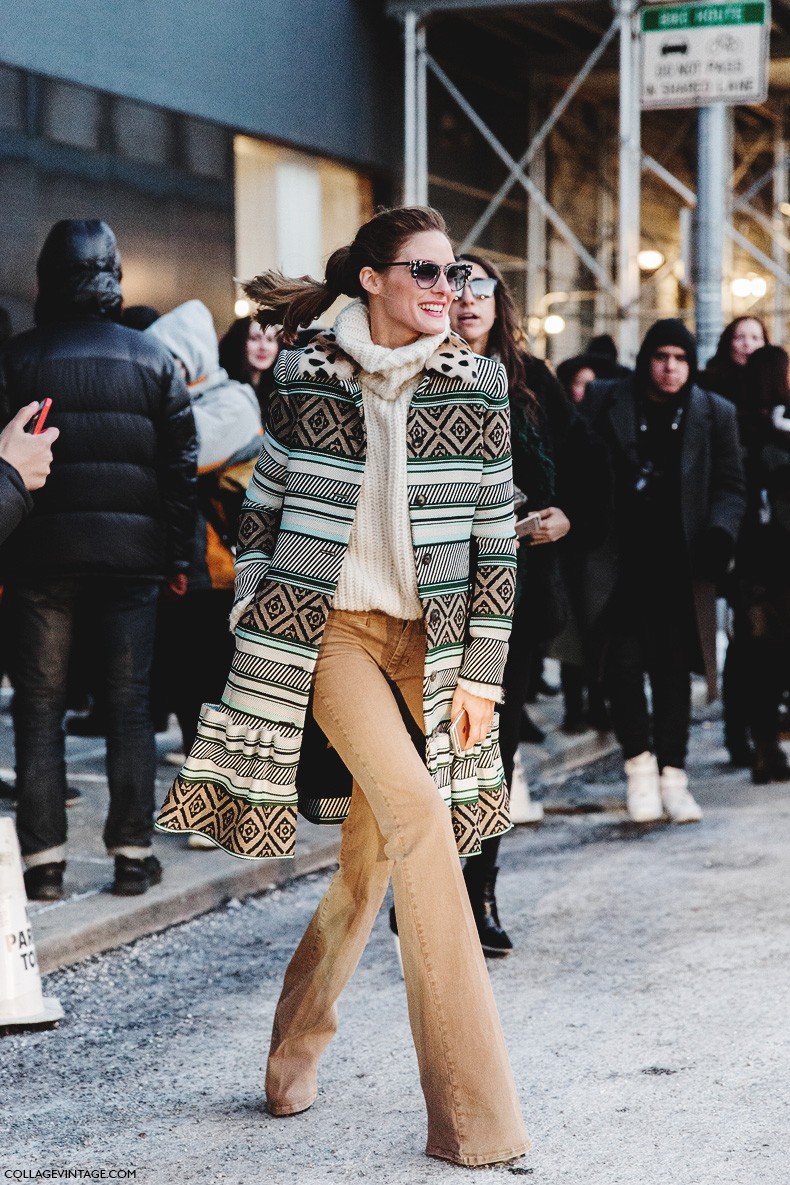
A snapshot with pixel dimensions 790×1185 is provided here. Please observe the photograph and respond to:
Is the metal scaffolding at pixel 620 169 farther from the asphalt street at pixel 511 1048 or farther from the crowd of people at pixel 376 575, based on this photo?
the asphalt street at pixel 511 1048

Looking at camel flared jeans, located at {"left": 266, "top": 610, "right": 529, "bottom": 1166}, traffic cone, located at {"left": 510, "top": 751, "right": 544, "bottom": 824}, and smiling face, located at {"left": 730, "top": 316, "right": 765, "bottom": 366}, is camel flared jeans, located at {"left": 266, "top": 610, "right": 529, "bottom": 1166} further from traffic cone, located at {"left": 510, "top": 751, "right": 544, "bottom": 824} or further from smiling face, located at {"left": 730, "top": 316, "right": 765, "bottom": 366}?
smiling face, located at {"left": 730, "top": 316, "right": 765, "bottom": 366}

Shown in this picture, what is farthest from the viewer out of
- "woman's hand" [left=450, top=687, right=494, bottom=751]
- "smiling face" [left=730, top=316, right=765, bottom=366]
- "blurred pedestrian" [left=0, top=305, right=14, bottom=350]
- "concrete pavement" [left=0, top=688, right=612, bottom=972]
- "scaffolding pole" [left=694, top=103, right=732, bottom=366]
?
"scaffolding pole" [left=694, top=103, right=732, bottom=366]

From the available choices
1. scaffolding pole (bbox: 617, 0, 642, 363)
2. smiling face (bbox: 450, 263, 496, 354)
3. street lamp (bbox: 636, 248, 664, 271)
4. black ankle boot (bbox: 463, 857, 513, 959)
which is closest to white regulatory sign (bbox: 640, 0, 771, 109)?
scaffolding pole (bbox: 617, 0, 642, 363)

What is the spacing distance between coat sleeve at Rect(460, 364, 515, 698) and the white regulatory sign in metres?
7.36

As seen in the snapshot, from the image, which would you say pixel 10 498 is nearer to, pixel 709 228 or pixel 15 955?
pixel 15 955

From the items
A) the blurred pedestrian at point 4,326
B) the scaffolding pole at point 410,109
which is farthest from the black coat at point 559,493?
the scaffolding pole at point 410,109

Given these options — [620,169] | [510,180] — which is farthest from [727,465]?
[510,180]

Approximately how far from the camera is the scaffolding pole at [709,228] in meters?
→ 11.1

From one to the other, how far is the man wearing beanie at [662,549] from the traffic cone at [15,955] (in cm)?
339

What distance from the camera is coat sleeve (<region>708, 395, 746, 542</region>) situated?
25.1 feet

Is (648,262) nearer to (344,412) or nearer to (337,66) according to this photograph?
(337,66)

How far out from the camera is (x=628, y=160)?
14562 mm

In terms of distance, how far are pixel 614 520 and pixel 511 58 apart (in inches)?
426

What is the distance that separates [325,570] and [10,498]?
2.89 ft
